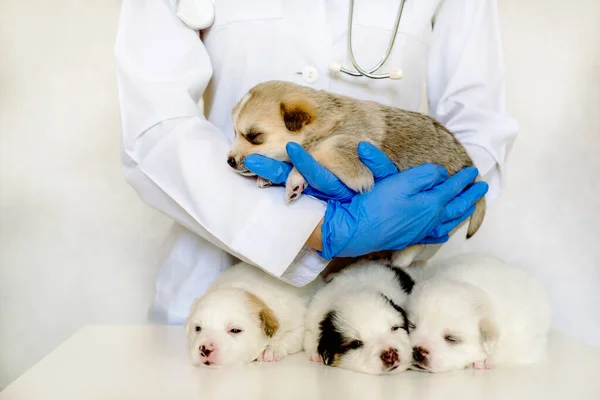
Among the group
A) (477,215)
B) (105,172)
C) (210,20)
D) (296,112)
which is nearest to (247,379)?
(296,112)

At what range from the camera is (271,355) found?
1.45 meters

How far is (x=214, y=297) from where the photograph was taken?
148 centimetres

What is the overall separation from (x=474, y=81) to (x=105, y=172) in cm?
162

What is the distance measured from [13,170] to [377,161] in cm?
181

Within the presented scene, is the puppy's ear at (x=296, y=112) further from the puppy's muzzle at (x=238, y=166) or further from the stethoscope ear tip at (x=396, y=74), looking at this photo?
the stethoscope ear tip at (x=396, y=74)

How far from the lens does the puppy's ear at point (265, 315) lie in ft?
4.77

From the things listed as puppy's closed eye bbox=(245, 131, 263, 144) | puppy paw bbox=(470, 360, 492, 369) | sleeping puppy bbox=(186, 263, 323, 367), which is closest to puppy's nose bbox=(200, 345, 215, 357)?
sleeping puppy bbox=(186, 263, 323, 367)

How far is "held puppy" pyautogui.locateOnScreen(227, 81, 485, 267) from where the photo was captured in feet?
4.63

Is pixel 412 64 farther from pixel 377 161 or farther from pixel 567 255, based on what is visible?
pixel 567 255

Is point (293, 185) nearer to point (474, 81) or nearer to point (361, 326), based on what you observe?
point (361, 326)

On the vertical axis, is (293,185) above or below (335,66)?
below

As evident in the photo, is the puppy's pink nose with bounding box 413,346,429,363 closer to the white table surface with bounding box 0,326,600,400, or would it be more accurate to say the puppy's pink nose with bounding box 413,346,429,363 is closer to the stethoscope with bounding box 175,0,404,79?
the white table surface with bounding box 0,326,600,400

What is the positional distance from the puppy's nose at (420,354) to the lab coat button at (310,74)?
0.75 metres

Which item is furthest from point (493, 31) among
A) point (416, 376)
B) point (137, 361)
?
point (137, 361)
